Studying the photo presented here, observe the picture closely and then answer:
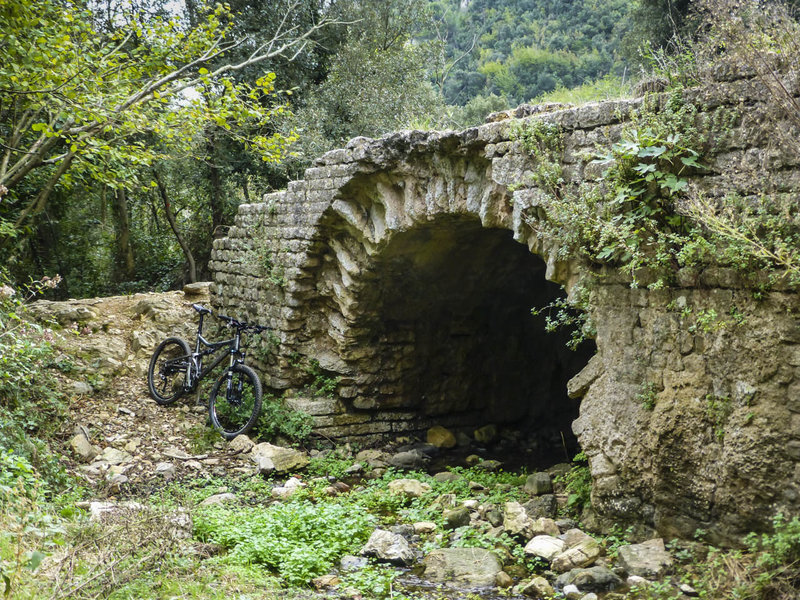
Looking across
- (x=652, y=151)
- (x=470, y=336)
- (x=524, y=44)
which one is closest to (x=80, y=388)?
(x=470, y=336)

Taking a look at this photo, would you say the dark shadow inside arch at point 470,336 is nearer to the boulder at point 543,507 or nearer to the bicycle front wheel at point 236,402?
the bicycle front wheel at point 236,402

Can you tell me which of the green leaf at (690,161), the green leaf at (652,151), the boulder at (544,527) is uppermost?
the green leaf at (652,151)

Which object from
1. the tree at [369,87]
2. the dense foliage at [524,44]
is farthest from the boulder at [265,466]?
the dense foliage at [524,44]

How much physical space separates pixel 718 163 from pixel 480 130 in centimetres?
201

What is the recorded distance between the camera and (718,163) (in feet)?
12.5

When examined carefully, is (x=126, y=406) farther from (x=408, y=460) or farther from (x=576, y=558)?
(x=576, y=558)

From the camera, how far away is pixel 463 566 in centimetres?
442

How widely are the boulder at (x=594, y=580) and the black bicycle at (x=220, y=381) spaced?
4.03 meters

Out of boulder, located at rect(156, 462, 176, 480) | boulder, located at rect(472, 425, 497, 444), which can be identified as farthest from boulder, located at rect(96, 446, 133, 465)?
boulder, located at rect(472, 425, 497, 444)

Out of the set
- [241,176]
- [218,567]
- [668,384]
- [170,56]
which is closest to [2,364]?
[218,567]

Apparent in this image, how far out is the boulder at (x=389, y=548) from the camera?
15.0 feet

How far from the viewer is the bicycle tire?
8055mm

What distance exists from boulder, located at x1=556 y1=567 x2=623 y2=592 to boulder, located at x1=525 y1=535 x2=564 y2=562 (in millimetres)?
326

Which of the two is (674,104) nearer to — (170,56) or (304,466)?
(304,466)
